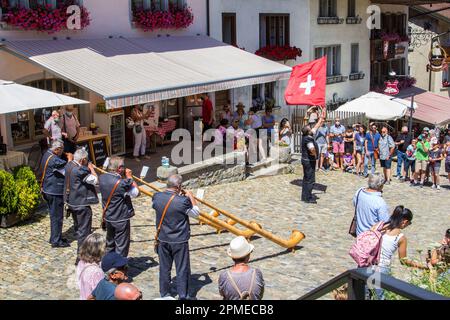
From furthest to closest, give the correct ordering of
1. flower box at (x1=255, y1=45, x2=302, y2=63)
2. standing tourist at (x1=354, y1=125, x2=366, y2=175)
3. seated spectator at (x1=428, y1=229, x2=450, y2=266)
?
flower box at (x1=255, y1=45, x2=302, y2=63), standing tourist at (x1=354, y1=125, x2=366, y2=175), seated spectator at (x1=428, y1=229, x2=450, y2=266)

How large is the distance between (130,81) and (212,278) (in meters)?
6.38

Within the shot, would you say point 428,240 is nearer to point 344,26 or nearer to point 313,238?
point 313,238

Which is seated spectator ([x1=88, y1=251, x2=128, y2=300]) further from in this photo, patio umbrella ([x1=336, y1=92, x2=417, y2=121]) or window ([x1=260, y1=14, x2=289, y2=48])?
window ([x1=260, y1=14, x2=289, y2=48])

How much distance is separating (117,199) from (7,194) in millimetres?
3189

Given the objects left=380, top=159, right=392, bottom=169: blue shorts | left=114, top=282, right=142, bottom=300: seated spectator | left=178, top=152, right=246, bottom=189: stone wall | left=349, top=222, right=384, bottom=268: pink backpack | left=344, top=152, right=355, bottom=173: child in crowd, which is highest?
left=114, top=282, right=142, bottom=300: seated spectator

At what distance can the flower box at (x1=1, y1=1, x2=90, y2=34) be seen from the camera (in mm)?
13227

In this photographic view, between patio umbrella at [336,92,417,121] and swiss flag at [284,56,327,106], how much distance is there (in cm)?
553

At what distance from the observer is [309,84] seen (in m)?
16.5

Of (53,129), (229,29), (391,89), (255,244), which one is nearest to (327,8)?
(391,89)

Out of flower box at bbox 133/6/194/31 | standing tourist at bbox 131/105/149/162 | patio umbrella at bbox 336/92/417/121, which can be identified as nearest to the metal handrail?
standing tourist at bbox 131/105/149/162

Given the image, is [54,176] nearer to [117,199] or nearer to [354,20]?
[117,199]

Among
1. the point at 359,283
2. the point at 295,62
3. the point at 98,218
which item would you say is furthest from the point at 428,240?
the point at 295,62

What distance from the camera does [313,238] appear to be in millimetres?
11617

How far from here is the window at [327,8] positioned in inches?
977
